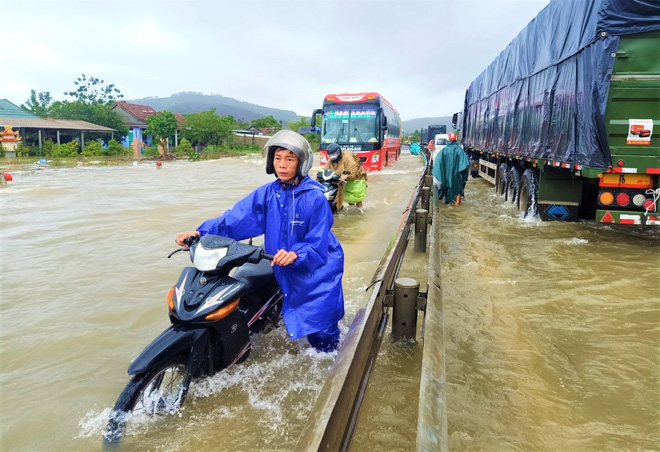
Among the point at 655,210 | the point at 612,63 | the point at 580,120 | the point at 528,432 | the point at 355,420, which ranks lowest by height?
the point at 528,432

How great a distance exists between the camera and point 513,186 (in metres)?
9.85

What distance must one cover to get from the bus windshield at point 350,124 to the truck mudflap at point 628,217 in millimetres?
11186

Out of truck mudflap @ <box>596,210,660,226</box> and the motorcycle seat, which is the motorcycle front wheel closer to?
the motorcycle seat

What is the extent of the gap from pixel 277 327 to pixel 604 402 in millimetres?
2231

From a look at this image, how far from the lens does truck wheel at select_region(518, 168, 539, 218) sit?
804 cm

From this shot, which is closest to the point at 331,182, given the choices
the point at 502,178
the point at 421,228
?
the point at 421,228

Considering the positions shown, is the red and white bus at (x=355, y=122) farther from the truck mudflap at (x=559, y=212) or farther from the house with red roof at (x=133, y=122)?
the house with red roof at (x=133, y=122)

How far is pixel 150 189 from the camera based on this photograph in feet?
48.3

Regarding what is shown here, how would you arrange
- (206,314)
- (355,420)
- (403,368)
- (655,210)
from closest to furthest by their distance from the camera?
(355,420)
(206,314)
(403,368)
(655,210)

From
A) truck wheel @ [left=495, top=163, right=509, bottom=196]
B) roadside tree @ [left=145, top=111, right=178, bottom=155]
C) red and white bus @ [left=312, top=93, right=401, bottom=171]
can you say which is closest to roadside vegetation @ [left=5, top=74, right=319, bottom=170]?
roadside tree @ [left=145, top=111, right=178, bottom=155]

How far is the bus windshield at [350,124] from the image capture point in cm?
1647

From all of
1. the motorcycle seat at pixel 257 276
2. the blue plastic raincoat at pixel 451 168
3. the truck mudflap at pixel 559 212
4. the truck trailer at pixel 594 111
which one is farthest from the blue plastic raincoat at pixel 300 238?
the blue plastic raincoat at pixel 451 168

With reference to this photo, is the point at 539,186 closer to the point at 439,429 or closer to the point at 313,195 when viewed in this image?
the point at 313,195

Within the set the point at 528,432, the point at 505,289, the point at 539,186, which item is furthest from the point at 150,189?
the point at 528,432
